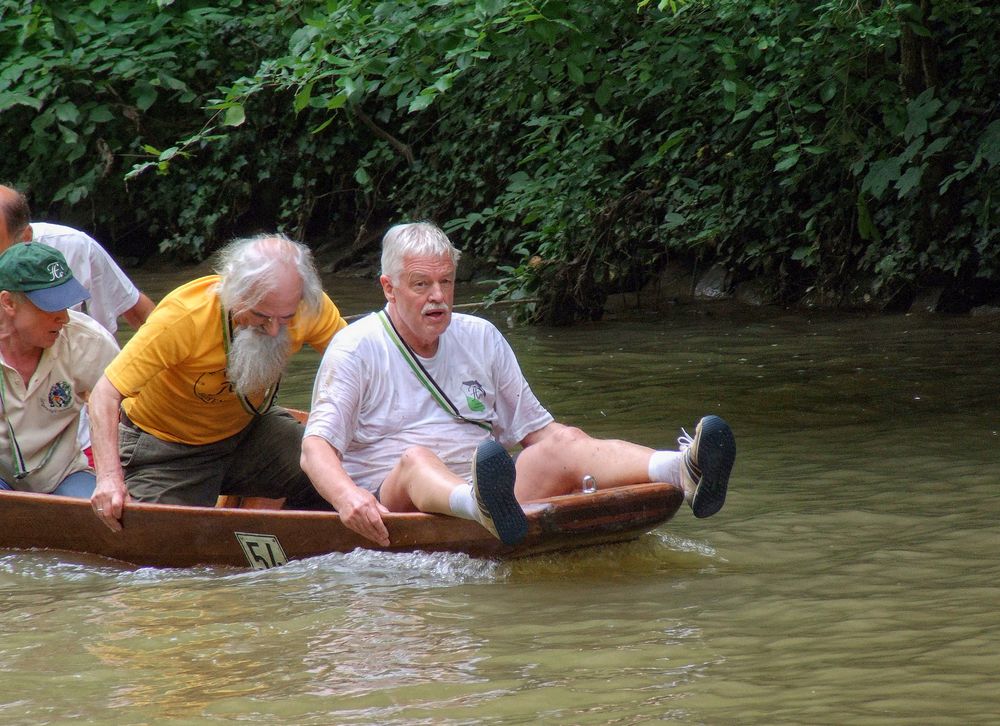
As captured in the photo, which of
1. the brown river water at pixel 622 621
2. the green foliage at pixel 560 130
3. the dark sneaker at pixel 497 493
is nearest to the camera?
the brown river water at pixel 622 621

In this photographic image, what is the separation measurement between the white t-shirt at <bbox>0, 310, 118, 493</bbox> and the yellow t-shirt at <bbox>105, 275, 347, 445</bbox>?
20 centimetres

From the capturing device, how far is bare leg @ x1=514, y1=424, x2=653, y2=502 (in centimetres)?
456

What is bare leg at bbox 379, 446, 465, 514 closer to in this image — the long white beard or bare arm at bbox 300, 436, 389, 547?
bare arm at bbox 300, 436, 389, 547

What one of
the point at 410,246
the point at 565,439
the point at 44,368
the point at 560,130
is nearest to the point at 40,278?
the point at 44,368

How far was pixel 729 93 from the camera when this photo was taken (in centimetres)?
807

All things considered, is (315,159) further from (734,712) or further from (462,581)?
(734,712)

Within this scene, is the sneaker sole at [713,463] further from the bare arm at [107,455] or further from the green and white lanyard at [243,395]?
the bare arm at [107,455]

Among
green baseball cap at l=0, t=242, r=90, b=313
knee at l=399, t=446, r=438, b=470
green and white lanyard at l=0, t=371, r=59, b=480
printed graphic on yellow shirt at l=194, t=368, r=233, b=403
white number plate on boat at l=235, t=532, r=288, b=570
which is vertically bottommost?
white number plate on boat at l=235, t=532, r=288, b=570

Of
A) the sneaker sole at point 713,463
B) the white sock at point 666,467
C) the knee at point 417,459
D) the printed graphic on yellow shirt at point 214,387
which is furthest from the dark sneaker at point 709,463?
the printed graphic on yellow shirt at point 214,387

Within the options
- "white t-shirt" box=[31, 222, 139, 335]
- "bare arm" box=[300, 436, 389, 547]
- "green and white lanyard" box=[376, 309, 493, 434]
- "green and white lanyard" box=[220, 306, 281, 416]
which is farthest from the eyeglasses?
"white t-shirt" box=[31, 222, 139, 335]

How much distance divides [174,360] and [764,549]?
6.88 ft

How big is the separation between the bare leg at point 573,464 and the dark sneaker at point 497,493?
0.54m

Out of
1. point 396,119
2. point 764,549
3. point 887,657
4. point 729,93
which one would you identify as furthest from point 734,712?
point 396,119

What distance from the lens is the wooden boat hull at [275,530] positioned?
4.39 meters
